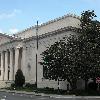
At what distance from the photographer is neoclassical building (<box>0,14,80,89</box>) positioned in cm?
6003

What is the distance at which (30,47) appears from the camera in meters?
70.6

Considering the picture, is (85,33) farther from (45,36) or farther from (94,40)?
(45,36)

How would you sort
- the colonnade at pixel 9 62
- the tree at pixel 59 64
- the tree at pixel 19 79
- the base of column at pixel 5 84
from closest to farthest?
the tree at pixel 59 64
the tree at pixel 19 79
the colonnade at pixel 9 62
the base of column at pixel 5 84

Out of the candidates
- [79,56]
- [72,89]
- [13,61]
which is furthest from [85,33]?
[13,61]

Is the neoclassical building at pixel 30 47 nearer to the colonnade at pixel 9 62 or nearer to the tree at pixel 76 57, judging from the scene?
the colonnade at pixel 9 62

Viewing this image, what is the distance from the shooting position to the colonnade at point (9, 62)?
7220 cm

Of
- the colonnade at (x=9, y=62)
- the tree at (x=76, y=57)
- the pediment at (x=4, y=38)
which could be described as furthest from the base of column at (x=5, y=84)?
the tree at (x=76, y=57)

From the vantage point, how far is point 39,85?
213 ft

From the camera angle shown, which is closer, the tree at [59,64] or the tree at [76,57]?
the tree at [76,57]

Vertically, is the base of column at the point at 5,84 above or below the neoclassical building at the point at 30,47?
below

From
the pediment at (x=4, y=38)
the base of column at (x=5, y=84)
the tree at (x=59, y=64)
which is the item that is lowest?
the base of column at (x=5, y=84)

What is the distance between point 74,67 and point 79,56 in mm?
1800

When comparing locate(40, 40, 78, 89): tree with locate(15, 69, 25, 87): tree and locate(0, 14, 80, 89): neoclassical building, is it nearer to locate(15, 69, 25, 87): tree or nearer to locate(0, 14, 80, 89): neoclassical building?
locate(0, 14, 80, 89): neoclassical building

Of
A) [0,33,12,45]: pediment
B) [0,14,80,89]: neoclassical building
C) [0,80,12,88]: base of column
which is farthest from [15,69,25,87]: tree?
[0,33,12,45]: pediment
